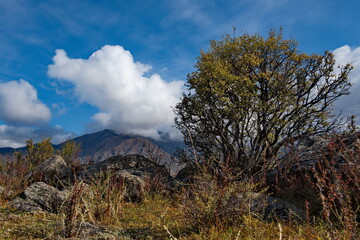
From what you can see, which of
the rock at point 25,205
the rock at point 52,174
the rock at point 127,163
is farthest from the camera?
the rock at point 127,163

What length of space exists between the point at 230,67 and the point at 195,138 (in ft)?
13.4

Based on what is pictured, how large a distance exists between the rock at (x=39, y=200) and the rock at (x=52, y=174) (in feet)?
9.46

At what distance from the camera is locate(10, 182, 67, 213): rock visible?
19.5 feet

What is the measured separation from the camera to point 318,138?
10805 millimetres

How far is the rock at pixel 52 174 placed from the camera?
9758 mm

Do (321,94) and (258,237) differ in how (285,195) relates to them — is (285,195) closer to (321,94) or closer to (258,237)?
(258,237)

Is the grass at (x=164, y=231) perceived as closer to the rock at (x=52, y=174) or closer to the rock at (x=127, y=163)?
the rock at (x=52, y=174)

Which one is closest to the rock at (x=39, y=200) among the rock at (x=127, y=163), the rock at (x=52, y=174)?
the rock at (x=52, y=174)

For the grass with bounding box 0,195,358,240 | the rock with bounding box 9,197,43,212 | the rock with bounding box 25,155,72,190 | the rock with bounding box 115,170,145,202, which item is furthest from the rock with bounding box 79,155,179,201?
the rock with bounding box 9,197,43,212

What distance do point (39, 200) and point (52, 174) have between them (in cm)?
435

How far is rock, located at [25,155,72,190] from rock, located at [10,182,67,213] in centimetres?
288

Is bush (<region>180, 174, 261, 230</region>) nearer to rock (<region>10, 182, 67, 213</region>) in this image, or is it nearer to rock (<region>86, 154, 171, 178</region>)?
rock (<region>10, 182, 67, 213</region>)

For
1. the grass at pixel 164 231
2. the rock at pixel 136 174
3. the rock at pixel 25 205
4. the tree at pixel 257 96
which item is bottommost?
the grass at pixel 164 231

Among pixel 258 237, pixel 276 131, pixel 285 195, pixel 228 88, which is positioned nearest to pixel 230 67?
pixel 228 88
